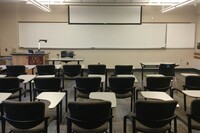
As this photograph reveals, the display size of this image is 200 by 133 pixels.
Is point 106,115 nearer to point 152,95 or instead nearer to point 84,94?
point 152,95

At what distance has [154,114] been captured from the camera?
2.30 meters

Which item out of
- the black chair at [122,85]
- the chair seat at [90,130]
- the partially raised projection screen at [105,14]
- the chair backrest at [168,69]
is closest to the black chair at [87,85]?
the black chair at [122,85]

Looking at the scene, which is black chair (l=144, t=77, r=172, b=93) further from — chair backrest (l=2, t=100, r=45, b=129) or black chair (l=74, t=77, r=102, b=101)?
chair backrest (l=2, t=100, r=45, b=129)

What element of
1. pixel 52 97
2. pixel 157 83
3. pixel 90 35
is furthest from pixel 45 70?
pixel 90 35

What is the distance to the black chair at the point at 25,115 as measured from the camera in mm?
2195

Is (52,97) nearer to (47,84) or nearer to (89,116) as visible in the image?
(89,116)

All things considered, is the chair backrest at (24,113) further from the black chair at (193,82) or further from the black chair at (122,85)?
the black chair at (193,82)

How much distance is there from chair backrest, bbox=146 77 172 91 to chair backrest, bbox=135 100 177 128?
5.17 feet

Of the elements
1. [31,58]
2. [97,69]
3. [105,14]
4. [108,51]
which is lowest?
[97,69]

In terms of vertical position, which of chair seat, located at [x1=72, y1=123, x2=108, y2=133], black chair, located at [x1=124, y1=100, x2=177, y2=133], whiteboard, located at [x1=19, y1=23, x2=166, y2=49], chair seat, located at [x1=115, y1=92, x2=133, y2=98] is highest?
whiteboard, located at [x1=19, y1=23, x2=166, y2=49]

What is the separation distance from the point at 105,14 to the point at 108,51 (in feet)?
5.39

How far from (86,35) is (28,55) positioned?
2.84 meters

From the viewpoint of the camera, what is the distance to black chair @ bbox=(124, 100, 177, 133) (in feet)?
7.43

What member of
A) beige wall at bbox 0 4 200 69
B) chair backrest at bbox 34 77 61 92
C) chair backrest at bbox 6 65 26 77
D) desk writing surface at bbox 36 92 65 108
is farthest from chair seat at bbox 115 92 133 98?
beige wall at bbox 0 4 200 69
